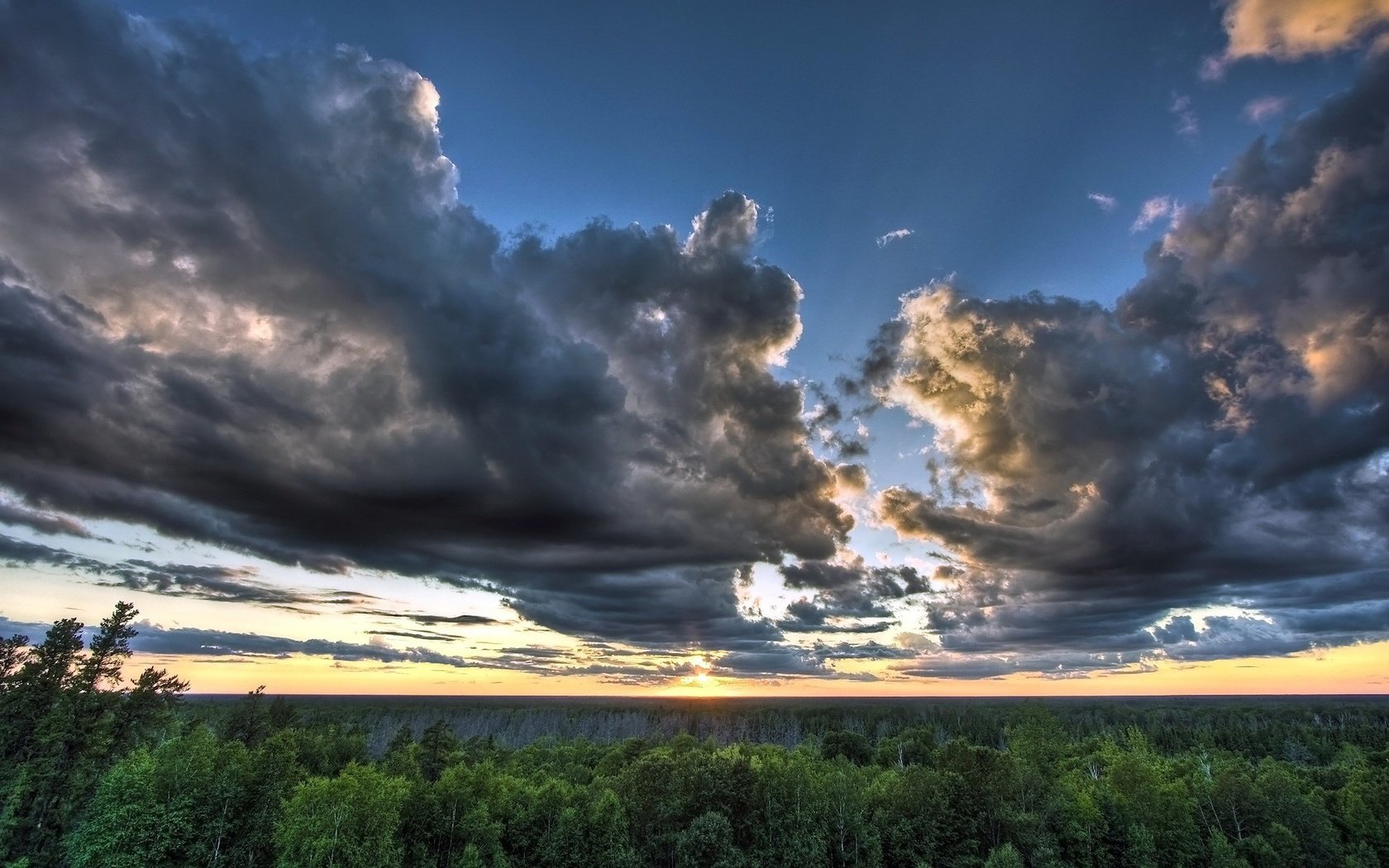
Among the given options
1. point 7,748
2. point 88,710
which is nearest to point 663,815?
point 88,710

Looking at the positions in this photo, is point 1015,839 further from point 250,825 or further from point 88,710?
point 88,710

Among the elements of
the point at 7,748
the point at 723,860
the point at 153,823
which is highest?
the point at 7,748

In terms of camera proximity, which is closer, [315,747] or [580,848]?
[580,848]

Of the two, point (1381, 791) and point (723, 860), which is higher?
point (1381, 791)

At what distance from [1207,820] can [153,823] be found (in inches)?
4537

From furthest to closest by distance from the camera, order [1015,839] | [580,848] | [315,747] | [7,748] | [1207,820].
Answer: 1. [315,747]
2. [1207,820]
3. [1015,839]
4. [580,848]
5. [7,748]

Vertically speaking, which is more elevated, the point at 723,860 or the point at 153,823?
the point at 153,823

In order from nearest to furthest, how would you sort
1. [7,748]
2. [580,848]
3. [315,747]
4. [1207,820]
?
[7,748], [580,848], [1207,820], [315,747]

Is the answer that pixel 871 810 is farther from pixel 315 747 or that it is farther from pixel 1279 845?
pixel 315 747

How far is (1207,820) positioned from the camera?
78438 millimetres

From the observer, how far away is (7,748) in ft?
205

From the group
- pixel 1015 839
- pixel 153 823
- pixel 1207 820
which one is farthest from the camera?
pixel 1207 820

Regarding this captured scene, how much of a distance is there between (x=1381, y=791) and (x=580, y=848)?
97.0 m

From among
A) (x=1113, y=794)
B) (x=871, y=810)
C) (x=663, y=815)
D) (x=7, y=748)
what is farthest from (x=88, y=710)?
(x=1113, y=794)
